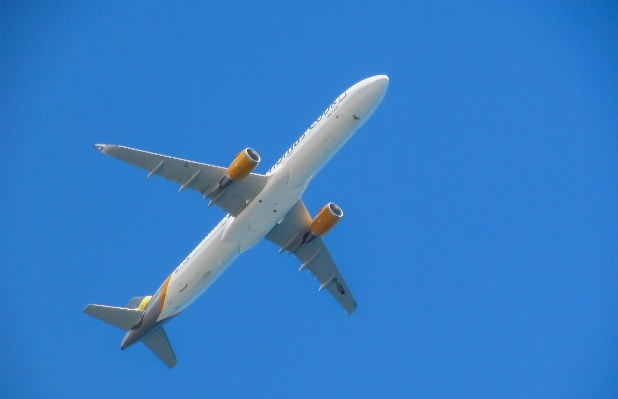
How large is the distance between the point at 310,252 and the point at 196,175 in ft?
34.4

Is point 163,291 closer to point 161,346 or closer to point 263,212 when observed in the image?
point 161,346

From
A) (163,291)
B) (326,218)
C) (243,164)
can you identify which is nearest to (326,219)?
(326,218)

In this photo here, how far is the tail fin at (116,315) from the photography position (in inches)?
1863

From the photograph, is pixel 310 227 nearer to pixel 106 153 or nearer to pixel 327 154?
pixel 327 154

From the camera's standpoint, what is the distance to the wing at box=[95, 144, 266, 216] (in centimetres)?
4284

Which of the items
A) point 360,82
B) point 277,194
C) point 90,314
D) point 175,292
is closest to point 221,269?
point 175,292

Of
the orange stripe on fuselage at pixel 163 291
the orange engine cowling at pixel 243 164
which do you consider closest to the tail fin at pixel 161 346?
the orange stripe on fuselage at pixel 163 291

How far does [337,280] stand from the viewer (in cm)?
5112

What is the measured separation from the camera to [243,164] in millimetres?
42344

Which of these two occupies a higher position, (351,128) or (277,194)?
(351,128)

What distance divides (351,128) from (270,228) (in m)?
8.23

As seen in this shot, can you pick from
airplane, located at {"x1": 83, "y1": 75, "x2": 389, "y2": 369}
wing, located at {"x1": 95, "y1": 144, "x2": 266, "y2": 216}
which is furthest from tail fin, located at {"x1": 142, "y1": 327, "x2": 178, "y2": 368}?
wing, located at {"x1": 95, "y1": 144, "x2": 266, "y2": 216}

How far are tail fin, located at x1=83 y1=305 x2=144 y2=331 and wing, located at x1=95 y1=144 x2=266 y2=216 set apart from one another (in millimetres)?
9669

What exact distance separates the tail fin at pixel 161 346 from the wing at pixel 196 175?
11147mm
